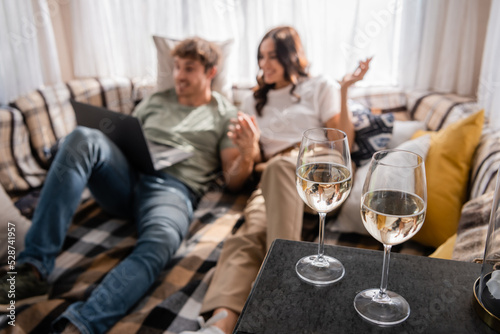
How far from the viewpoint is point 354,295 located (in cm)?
56

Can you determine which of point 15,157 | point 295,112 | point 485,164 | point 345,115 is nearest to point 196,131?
point 295,112

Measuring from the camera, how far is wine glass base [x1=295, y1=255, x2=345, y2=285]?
585 millimetres

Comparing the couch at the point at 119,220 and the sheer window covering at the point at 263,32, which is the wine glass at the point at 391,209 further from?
the sheer window covering at the point at 263,32

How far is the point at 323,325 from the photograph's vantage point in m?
0.51

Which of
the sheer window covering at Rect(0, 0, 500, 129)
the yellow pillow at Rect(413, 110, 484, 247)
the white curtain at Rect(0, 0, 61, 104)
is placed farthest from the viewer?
the white curtain at Rect(0, 0, 61, 104)

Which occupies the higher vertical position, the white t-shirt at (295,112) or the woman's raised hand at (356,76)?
the woman's raised hand at (356,76)

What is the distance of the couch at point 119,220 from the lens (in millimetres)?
1239

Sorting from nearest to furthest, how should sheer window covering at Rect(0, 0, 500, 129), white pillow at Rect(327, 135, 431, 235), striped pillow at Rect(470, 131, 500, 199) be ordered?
striped pillow at Rect(470, 131, 500, 199) < white pillow at Rect(327, 135, 431, 235) < sheer window covering at Rect(0, 0, 500, 129)

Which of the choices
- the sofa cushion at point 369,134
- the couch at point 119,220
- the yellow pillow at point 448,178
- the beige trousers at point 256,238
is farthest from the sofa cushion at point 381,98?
the beige trousers at point 256,238

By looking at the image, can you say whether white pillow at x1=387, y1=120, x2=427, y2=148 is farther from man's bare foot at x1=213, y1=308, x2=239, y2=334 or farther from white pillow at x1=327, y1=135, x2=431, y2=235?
man's bare foot at x1=213, y1=308, x2=239, y2=334

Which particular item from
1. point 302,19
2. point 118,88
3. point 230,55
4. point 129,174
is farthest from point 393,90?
point 118,88

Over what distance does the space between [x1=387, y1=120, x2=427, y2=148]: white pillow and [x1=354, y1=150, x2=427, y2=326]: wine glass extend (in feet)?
4.10

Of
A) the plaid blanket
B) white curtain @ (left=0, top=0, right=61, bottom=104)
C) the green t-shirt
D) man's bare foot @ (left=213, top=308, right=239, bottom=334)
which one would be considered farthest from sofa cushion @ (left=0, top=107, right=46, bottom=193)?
man's bare foot @ (left=213, top=308, right=239, bottom=334)

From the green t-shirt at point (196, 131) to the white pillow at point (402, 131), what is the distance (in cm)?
71
